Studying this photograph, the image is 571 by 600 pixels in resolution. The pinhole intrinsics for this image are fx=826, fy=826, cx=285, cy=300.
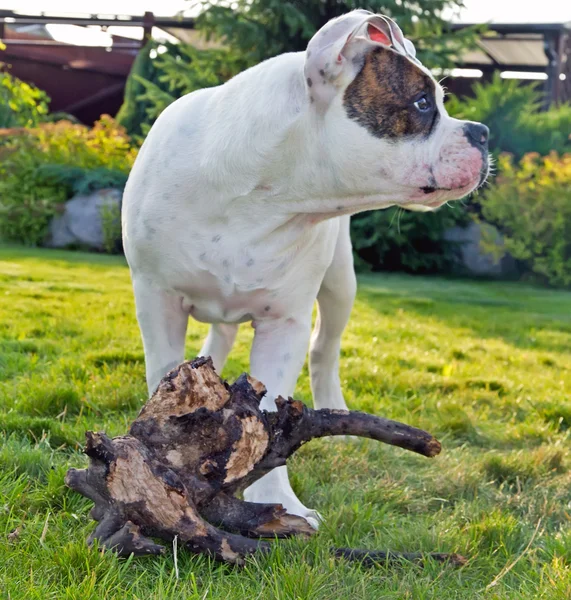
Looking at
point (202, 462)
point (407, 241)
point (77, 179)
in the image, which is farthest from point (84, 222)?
point (202, 462)

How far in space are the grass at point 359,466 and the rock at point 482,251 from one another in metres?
3.98

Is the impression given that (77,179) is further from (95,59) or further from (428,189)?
(428,189)

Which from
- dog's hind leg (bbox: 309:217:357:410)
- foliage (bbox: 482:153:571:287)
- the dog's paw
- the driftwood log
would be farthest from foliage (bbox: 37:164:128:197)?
the driftwood log

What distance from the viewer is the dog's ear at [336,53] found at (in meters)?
2.17

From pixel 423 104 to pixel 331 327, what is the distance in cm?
132

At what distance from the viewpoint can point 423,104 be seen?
89.3 inches

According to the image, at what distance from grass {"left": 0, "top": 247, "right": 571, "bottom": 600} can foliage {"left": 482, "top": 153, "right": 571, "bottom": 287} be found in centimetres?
361

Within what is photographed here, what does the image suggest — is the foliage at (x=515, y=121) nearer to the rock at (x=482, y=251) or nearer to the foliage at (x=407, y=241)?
the rock at (x=482, y=251)

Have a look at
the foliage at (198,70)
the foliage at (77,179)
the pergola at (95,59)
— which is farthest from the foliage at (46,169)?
the pergola at (95,59)

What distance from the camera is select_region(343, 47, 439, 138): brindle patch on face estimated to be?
7.26ft

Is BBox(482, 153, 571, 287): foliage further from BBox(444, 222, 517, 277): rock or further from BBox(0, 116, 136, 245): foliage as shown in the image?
BBox(0, 116, 136, 245): foliage

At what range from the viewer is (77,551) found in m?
1.80

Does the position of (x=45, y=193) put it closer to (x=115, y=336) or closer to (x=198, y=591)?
(x=115, y=336)

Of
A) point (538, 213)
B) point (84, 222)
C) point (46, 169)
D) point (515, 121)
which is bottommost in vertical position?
point (84, 222)
